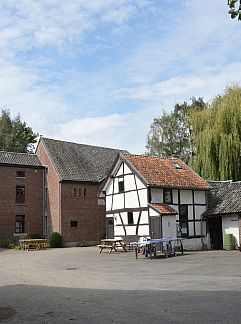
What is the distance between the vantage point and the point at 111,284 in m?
14.1

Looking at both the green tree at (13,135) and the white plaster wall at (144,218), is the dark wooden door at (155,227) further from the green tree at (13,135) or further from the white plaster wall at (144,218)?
the green tree at (13,135)

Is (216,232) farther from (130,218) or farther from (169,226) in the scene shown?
(130,218)

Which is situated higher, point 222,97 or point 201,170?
point 222,97

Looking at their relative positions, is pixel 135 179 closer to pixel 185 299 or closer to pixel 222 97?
pixel 222 97

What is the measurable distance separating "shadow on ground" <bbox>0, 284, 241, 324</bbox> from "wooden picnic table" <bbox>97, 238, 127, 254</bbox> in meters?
16.1

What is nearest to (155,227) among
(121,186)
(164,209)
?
(164,209)

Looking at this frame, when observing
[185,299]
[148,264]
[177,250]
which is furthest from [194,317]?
[177,250]

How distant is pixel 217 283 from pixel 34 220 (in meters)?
30.0

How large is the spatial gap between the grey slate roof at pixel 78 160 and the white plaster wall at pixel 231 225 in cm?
1216

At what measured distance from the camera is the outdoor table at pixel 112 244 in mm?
28781

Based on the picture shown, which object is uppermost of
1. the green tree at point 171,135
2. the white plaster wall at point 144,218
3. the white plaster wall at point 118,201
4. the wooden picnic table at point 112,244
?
the green tree at point 171,135

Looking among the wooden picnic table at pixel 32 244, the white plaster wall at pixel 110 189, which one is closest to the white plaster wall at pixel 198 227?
the white plaster wall at pixel 110 189

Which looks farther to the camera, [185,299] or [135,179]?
[135,179]

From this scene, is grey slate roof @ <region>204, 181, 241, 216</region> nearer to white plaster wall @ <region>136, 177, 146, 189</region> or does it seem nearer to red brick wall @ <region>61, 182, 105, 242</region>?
white plaster wall @ <region>136, 177, 146, 189</region>
